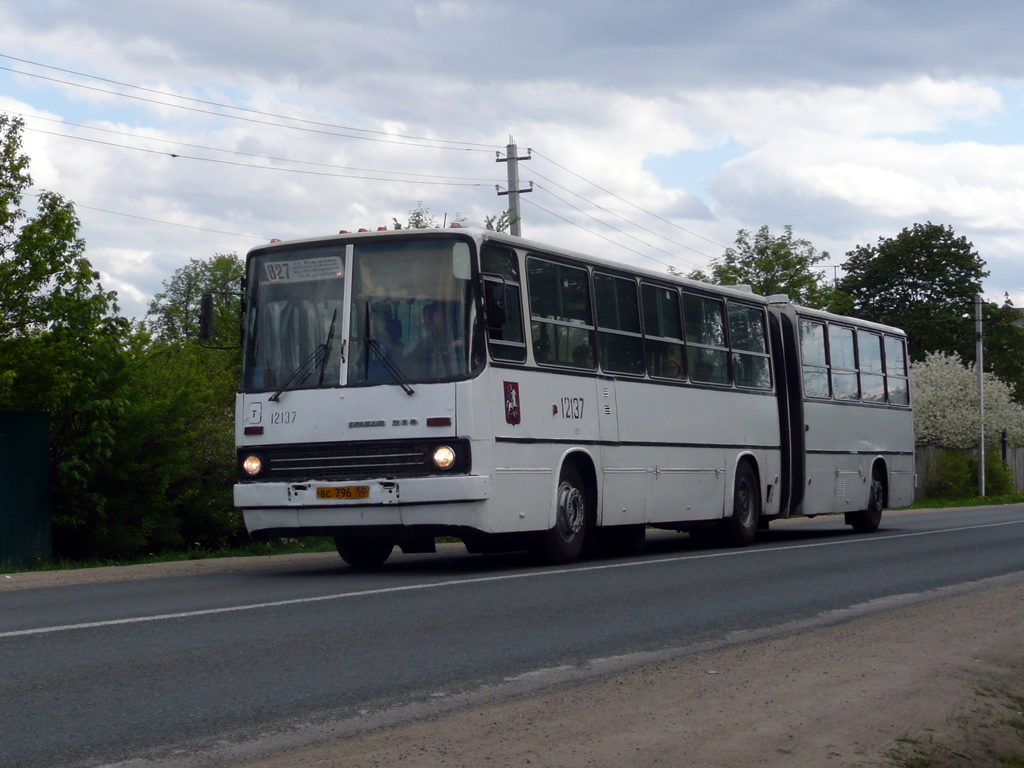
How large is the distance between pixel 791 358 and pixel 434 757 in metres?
16.3

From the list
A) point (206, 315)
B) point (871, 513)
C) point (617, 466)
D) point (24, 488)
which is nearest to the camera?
point (206, 315)

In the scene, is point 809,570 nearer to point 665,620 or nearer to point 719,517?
point 719,517

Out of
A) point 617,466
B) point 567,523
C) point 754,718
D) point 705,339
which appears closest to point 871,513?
point 705,339

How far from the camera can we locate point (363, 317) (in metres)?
13.6

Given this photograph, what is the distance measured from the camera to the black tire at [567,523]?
1461cm

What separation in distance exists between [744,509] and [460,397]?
722 cm

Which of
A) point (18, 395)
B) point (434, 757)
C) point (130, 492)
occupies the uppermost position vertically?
point (18, 395)

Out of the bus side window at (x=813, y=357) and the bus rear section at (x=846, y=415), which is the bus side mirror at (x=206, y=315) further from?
the bus side window at (x=813, y=357)

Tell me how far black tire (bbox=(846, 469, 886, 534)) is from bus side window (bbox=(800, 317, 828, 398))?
259 centimetres

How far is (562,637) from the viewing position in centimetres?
910

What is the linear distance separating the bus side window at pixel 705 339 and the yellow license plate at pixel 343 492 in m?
5.91

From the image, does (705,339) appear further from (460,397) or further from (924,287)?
(924,287)

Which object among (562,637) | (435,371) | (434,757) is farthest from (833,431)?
(434,757)

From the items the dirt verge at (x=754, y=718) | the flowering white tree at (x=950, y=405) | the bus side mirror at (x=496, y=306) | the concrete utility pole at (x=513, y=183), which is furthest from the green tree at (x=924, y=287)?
the dirt verge at (x=754, y=718)
